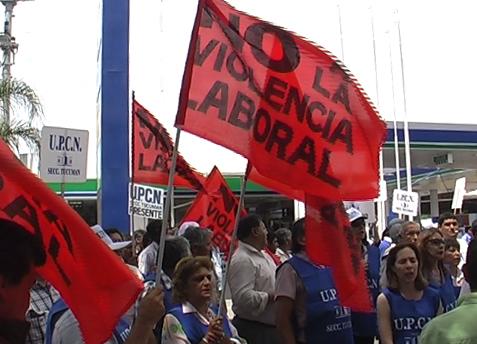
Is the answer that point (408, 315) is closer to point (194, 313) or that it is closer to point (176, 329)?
point (194, 313)

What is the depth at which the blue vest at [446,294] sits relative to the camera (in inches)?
184

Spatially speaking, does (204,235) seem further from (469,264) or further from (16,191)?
(469,264)

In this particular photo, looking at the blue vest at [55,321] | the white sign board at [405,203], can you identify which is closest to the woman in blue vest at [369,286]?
the blue vest at [55,321]

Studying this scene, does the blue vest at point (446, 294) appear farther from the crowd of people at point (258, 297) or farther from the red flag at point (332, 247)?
the red flag at point (332, 247)

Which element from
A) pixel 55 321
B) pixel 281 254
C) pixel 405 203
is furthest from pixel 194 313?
pixel 405 203

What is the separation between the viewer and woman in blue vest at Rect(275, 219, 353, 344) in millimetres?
4691

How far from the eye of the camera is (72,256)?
296 cm

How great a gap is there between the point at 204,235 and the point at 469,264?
3525 millimetres

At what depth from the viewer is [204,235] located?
240 inches

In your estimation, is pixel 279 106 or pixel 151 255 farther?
pixel 151 255

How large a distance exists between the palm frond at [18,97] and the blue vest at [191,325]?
13342 millimetres

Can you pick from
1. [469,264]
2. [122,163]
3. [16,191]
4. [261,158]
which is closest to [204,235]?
[261,158]

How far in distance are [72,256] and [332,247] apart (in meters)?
1.96

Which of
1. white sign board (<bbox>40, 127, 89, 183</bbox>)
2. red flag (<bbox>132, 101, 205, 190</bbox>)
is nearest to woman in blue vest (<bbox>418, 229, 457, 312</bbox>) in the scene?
red flag (<bbox>132, 101, 205, 190</bbox>)
